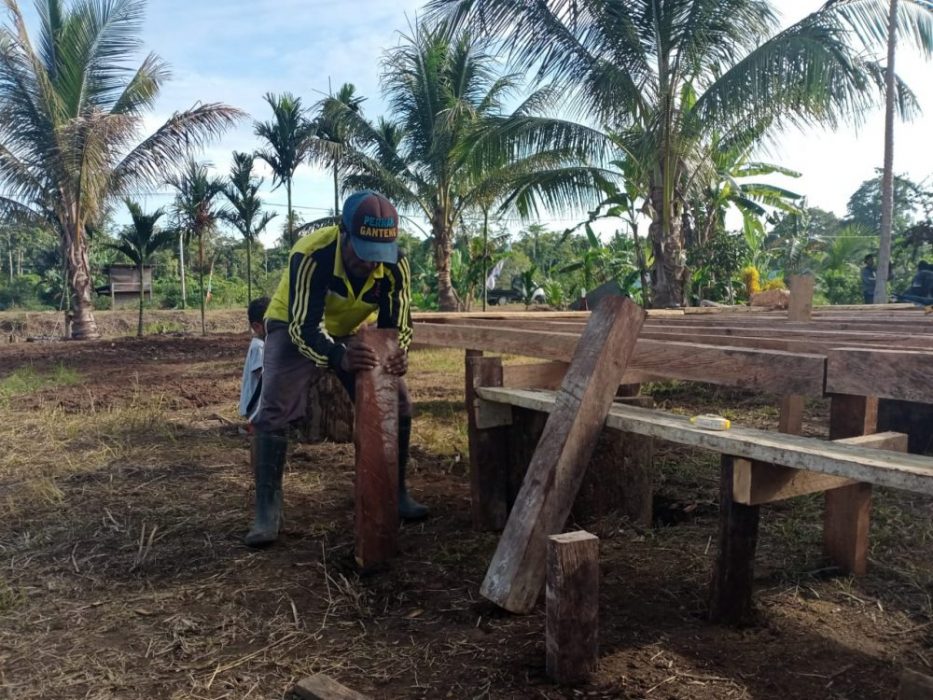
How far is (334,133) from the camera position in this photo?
1599 cm

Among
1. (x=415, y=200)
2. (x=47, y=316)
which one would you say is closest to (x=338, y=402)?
(x=415, y=200)

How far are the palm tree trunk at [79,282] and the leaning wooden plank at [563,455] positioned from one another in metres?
14.6

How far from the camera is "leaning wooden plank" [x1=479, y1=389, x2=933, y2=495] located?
1844 mm

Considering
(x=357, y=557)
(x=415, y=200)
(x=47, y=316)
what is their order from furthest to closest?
1. (x=47, y=316)
2. (x=415, y=200)
3. (x=357, y=557)

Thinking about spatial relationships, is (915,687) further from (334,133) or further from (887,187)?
(334,133)

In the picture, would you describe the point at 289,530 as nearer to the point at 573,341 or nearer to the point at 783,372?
the point at 573,341

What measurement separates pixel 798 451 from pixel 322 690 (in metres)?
1.44

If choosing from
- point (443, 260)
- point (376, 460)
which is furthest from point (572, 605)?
point (443, 260)

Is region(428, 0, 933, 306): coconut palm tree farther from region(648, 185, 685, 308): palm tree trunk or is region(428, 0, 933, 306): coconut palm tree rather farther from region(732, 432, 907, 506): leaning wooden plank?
region(732, 432, 907, 506): leaning wooden plank

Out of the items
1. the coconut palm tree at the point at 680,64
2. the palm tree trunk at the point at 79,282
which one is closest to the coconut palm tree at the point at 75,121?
the palm tree trunk at the point at 79,282

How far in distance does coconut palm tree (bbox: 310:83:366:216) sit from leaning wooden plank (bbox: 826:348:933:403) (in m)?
14.3

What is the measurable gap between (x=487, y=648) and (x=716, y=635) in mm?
730

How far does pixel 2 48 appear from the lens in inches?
508

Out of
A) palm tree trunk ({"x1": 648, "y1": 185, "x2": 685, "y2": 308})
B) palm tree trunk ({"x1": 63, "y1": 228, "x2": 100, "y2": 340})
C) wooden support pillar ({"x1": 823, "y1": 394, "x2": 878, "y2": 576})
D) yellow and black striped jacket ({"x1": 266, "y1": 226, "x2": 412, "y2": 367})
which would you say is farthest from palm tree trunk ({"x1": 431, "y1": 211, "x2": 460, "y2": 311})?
wooden support pillar ({"x1": 823, "y1": 394, "x2": 878, "y2": 576})
